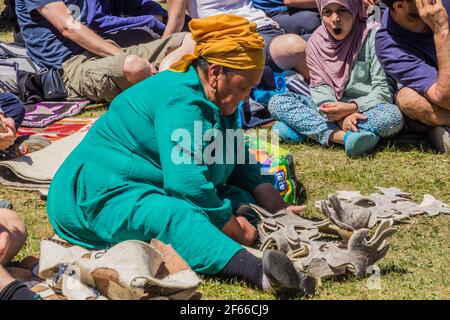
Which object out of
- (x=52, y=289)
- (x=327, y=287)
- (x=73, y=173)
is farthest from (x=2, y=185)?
(x=327, y=287)

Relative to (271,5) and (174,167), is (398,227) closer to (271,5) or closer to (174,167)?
(174,167)

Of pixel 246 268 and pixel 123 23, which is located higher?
pixel 246 268

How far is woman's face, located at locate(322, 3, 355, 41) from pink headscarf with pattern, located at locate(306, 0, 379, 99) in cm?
3

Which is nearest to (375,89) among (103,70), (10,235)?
(103,70)

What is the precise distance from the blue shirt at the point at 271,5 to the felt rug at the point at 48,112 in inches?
69.5

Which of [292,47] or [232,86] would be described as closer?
[232,86]

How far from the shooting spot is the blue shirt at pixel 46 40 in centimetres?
743

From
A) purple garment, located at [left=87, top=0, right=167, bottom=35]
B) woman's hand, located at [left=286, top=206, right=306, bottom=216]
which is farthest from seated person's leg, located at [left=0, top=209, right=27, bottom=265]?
purple garment, located at [left=87, top=0, right=167, bottom=35]

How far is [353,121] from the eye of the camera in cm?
593

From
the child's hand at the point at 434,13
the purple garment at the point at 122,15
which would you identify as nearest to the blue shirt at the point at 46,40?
the purple garment at the point at 122,15

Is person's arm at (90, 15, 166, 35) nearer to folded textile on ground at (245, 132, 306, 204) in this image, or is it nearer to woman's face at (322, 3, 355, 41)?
woman's face at (322, 3, 355, 41)

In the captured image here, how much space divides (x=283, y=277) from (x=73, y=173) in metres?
1.24

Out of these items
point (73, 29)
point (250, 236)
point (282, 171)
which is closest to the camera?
point (250, 236)

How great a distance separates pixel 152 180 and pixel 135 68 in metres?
3.06
